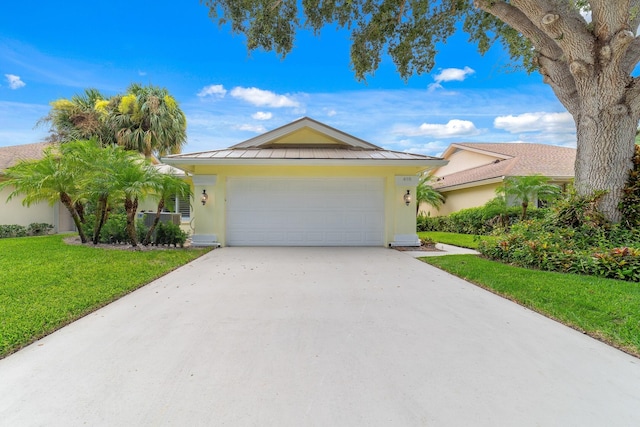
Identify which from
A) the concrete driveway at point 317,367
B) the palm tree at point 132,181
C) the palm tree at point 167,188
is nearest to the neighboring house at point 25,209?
the palm tree at point 132,181

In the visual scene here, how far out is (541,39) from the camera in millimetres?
7316

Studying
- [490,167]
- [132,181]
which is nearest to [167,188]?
[132,181]

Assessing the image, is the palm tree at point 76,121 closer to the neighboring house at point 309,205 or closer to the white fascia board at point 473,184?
the neighboring house at point 309,205

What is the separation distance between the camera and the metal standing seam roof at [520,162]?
45.5 feet

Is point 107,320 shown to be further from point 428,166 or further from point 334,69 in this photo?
point 334,69

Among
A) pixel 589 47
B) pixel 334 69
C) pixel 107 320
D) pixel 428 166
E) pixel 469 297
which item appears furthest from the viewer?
pixel 334 69

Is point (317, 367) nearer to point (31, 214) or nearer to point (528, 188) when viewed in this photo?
point (528, 188)

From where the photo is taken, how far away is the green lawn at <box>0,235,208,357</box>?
3.29 m

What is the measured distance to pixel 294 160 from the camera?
871 centimetres

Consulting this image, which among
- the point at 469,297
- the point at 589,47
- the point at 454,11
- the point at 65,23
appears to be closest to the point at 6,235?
the point at 65,23

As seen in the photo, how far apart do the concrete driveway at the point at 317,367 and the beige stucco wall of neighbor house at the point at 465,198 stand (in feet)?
39.2

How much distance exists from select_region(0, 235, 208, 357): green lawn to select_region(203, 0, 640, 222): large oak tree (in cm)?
661

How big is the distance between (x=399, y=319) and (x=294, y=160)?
237 inches

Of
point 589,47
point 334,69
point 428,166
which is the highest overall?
point 334,69
